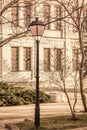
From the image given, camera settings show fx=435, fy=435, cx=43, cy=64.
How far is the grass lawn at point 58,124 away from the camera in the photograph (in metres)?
16.2

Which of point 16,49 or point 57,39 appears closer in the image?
point 16,49

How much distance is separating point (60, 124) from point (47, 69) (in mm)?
25929

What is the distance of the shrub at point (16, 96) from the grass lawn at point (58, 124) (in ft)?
27.5

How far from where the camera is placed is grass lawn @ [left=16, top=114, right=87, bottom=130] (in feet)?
53.2

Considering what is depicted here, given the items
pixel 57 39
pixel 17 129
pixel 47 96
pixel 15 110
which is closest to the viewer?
pixel 17 129

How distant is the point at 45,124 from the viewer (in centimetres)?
1711

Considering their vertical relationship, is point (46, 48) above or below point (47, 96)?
above

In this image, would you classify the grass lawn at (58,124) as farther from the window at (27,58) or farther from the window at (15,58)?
the window at (27,58)

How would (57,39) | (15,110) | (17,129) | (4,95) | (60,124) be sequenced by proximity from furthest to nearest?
1. (57,39)
2. (4,95)
3. (15,110)
4. (60,124)
5. (17,129)

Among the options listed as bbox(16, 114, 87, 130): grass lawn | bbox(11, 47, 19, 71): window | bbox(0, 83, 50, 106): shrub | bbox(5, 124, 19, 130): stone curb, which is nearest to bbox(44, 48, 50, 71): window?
bbox(11, 47, 19, 71): window

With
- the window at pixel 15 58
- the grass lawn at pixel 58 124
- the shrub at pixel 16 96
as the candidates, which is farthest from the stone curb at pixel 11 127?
the window at pixel 15 58

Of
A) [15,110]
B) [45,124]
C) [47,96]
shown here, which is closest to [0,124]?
[45,124]

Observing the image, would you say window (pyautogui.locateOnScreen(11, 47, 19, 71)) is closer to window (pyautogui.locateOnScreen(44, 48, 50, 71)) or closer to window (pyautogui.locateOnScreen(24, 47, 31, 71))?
window (pyautogui.locateOnScreen(24, 47, 31, 71))

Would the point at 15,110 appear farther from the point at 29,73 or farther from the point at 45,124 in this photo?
the point at 29,73
